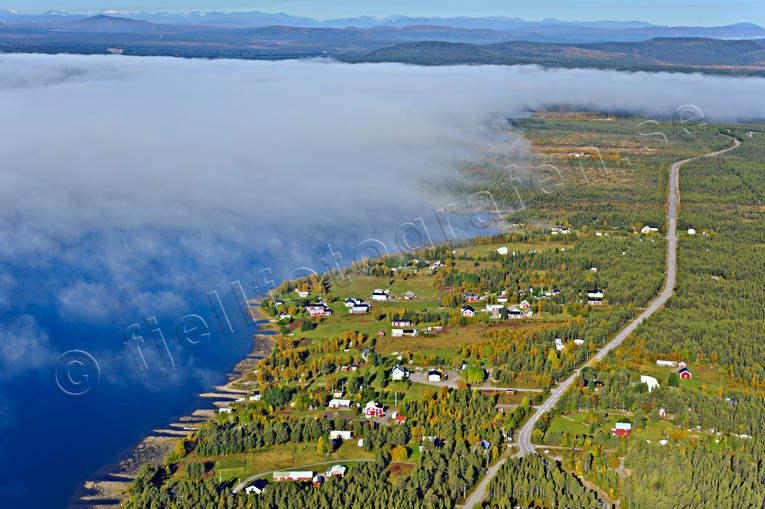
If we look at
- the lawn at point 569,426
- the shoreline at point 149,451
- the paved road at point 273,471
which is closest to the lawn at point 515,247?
the shoreline at point 149,451

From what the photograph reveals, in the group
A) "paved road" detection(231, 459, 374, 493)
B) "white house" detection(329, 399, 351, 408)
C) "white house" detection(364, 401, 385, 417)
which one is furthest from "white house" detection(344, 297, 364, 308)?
"paved road" detection(231, 459, 374, 493)

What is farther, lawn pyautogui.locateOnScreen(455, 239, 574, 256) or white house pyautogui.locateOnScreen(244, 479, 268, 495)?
lawn pyautogui.locateOnScreen(455, 239, 574, 256)

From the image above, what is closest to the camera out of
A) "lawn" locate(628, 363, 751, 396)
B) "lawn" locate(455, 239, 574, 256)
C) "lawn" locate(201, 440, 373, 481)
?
"lawn" locate(201, 440, 373, 481)

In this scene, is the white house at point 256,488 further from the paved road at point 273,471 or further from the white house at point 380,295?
the white house at point 380,295
